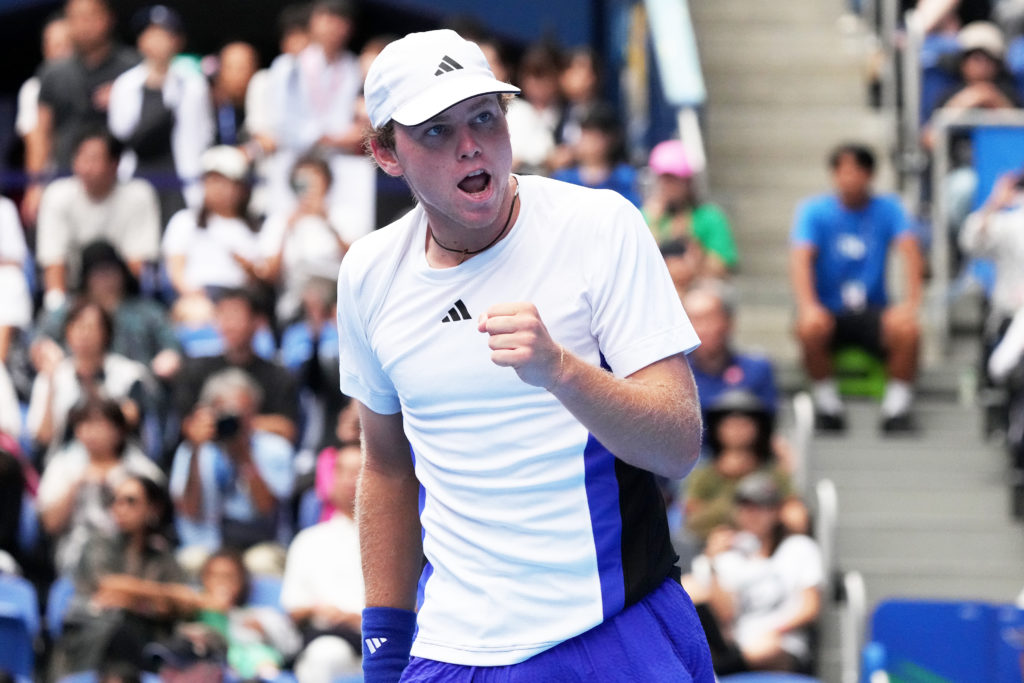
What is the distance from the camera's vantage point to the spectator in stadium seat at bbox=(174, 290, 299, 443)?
8430mm

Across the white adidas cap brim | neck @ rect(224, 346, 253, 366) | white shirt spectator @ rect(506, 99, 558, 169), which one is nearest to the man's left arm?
→ the white adidas cap brim

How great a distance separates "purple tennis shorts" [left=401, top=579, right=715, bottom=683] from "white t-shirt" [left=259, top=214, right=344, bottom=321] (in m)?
6.02

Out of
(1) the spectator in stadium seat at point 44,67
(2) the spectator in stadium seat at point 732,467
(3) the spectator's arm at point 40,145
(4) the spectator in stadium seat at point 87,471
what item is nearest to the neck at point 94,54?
(1) the spectator in stadium seat at point 44,67

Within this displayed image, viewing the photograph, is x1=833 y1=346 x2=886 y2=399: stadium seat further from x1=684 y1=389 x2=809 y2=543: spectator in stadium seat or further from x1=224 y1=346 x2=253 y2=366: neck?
x1=224 y1=346 x2=253 y2=366: neck

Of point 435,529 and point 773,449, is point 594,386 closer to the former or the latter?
point 435,529

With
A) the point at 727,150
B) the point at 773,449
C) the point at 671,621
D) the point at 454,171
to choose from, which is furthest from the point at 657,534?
the point at 727,150

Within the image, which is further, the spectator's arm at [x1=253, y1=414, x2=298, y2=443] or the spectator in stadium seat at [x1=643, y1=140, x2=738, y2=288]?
the spectator in stadium seat at [x1=643, y1=140, x2=738, y2=288]

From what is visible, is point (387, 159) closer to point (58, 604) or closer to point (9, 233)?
point (58, 604)

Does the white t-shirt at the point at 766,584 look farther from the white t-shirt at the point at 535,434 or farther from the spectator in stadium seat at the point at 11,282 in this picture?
the white t-shirt at the point at 535,434

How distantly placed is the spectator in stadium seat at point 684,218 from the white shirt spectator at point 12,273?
3.36 meters

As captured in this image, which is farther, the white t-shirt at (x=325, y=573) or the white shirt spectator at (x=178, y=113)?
the white shirt spectator at (x=178, y=113)

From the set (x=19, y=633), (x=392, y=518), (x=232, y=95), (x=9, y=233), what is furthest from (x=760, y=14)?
(x=392, y=518)

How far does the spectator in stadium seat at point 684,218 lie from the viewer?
31.1 ft

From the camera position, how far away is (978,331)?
9938mm
